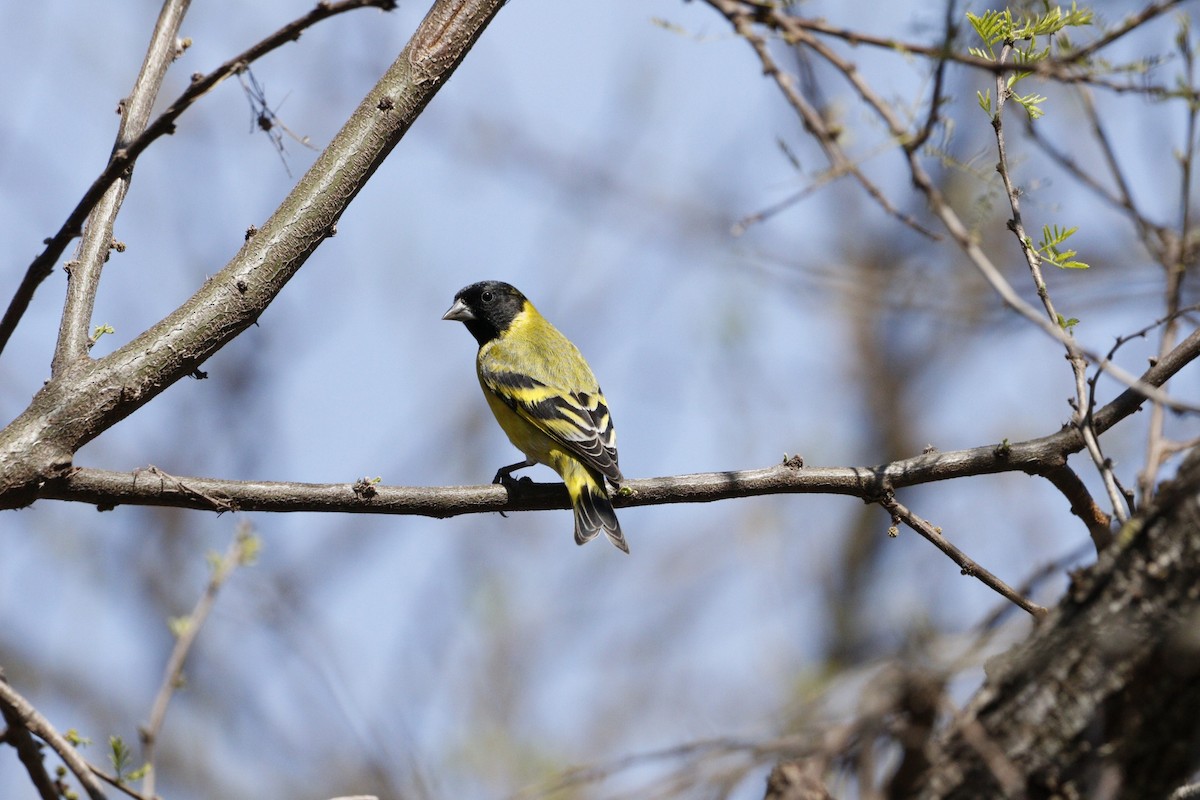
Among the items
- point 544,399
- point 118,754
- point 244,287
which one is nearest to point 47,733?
point 118,754

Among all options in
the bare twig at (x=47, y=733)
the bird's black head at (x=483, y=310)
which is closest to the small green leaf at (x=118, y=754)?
the bare twig at (x=47, y=733)

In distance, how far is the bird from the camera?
5930mm

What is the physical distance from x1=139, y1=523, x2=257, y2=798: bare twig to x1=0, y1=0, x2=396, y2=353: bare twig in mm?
1083

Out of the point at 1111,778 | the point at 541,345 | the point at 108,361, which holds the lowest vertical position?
the point at 1111,778

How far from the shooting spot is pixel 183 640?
365 cm

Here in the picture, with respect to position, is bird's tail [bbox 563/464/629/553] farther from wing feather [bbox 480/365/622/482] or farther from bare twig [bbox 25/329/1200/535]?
bare twig [bbox 25/329/1200/535]

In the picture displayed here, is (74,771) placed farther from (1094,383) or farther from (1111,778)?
(1094,383)

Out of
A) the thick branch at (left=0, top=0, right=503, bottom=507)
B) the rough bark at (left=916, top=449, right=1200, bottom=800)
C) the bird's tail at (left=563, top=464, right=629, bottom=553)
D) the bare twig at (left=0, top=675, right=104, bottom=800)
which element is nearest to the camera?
the rough bark at (left=916, top=449, right=1200, bottom=800)

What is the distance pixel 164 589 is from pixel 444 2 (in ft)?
34.1

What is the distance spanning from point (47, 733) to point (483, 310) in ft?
20.4

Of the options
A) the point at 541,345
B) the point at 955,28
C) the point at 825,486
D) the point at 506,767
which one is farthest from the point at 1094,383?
the point at 506,767

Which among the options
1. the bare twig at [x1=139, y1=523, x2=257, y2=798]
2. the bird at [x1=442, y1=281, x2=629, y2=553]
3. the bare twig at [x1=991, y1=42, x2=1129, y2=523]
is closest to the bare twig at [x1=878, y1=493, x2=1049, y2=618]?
the bare twig at [x1=991, y1=42, x2=1129, y2=523]

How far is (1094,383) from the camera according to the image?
2.70 metres

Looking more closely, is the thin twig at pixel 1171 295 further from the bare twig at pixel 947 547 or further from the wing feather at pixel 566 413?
the wing feather at pixel 566 413
